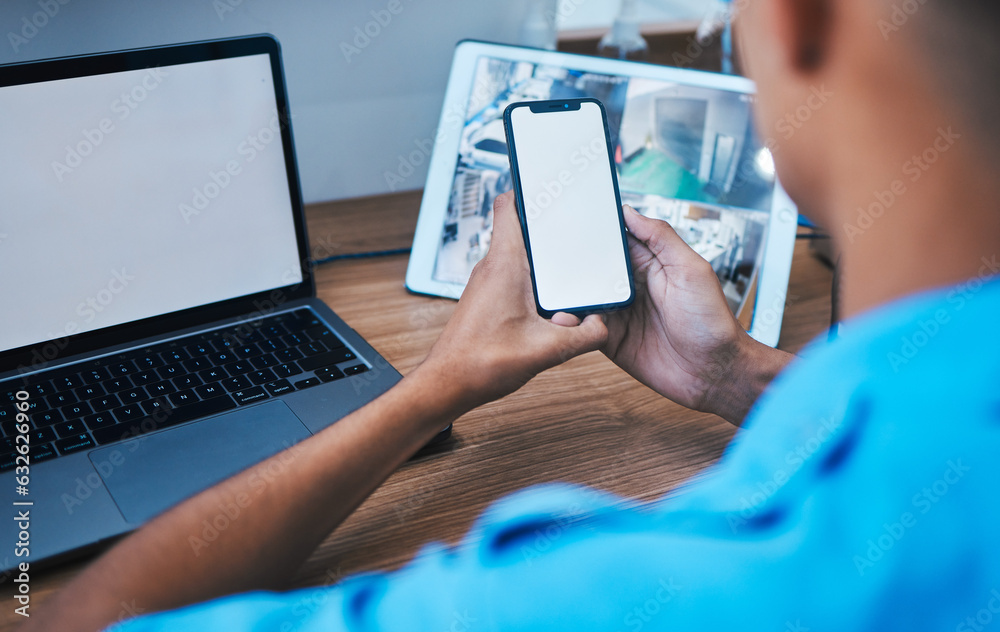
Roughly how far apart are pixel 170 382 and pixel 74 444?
0.09 meters

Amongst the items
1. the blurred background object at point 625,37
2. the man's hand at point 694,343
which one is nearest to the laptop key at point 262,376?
the man's hand at point 694,343

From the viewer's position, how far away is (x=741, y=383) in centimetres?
64

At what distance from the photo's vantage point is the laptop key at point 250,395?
0.61 m

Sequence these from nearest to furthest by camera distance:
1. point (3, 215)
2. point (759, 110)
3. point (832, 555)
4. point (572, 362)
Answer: point (832, 555) → point (759, 110) → point (3, 215) → point (572, 362)

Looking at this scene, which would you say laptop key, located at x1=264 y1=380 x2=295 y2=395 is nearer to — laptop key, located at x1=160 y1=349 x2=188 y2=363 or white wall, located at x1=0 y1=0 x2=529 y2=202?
laptop key, located at x1=160 y1=349 x2=188 y2=363

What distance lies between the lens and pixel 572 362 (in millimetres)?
746

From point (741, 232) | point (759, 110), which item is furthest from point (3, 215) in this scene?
point (741, 232)

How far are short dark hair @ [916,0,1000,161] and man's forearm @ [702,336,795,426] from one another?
0.34m

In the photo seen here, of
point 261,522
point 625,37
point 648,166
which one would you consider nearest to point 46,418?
point 261,522

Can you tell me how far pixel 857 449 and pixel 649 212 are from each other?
20.9 inches

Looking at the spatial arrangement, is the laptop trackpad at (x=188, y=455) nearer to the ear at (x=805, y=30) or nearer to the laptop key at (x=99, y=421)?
the laptop key at (x=99, y=421)

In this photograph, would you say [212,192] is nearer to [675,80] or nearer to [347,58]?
[347,58]

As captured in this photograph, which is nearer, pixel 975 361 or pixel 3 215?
pixel 975 361

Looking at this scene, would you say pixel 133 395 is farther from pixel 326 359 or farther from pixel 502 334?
pixel 502 334
